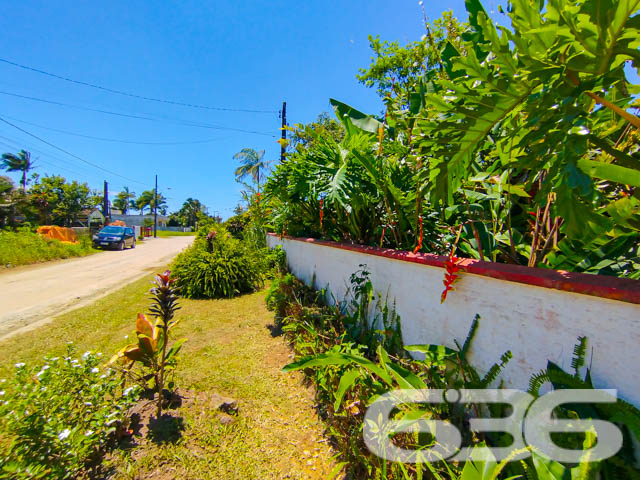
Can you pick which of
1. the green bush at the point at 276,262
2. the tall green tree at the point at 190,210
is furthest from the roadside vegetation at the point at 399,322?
the tall green tree at the point at 190,210

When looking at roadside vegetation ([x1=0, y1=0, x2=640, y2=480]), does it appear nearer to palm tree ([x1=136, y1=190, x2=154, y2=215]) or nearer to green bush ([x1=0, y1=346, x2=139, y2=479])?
green bush ([x1=0, y1=346, x2=139, y2=479])

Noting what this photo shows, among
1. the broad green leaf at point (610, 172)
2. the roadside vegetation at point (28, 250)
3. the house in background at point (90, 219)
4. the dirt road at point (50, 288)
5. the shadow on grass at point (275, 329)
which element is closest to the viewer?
the broad green leaf at point (610, 172)

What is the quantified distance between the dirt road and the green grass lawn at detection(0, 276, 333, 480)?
0.60 m

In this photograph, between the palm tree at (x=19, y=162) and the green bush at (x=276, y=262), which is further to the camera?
the palm tree at (x=19, y=162)

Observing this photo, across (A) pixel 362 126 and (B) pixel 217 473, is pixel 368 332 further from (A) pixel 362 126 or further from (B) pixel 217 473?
(A) pixel 362 126

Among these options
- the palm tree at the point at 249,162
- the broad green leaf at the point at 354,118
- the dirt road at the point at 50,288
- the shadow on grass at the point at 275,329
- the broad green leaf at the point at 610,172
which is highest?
the palm tree at the point at 249,162

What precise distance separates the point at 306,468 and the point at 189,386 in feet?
4.89

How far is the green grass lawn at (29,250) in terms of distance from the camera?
10148mm

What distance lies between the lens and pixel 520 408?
4.60ft

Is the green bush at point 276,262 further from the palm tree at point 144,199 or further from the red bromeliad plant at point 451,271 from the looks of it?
the palm tree at point 144,199

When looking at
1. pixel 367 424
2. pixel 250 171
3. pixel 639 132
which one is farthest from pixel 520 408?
pixel 250 171

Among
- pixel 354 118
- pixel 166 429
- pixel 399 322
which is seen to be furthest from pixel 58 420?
pixel 354 118

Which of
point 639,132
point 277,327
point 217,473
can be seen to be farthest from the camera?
point 277,327

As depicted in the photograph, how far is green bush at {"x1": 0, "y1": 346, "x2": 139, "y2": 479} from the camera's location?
142 centimetres
